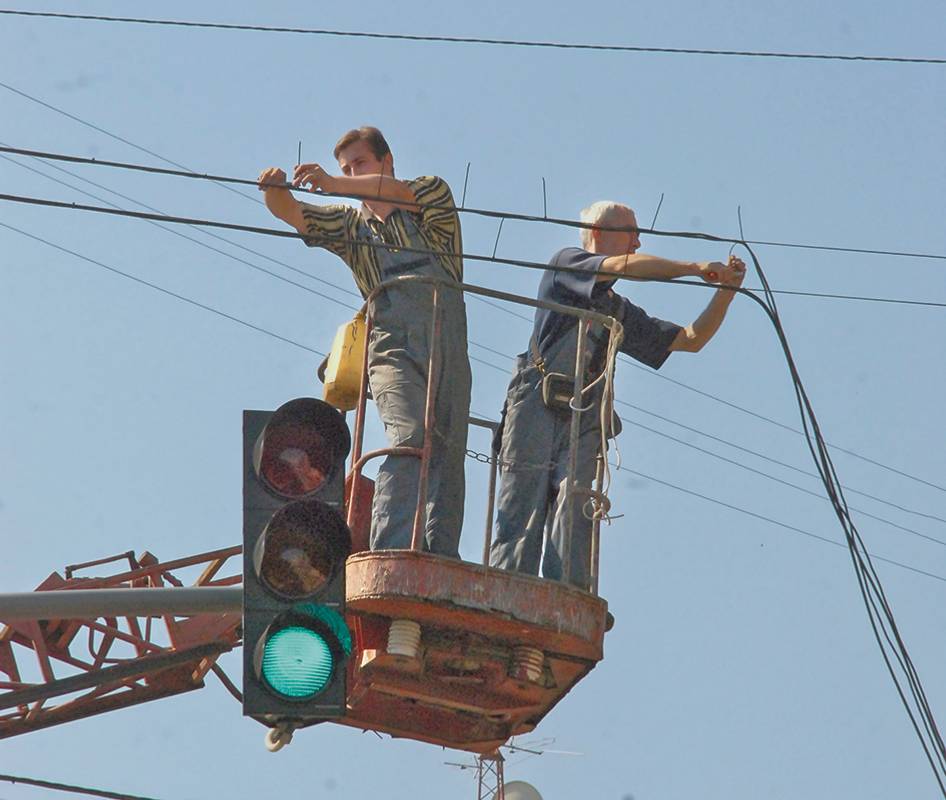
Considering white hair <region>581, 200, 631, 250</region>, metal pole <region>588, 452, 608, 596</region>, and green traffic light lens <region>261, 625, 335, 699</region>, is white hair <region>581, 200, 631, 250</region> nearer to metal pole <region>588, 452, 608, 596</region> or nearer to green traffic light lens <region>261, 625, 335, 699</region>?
metal pole <region>588, 452, 608, 596</region>

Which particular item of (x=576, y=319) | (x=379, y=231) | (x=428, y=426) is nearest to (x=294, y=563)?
(x=428, y=426)

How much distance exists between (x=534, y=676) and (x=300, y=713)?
3.42 meters

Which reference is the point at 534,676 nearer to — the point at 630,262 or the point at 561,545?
the point at 561,545

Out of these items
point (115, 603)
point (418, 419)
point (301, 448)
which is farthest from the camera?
point (418, 419)

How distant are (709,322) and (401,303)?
180cm

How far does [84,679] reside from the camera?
16859 mm

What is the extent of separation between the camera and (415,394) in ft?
34.2

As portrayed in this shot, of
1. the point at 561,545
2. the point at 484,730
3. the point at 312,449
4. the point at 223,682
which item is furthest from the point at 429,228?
the point at 223,682

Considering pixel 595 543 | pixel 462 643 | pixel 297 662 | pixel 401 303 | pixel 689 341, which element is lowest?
pixel 297 662

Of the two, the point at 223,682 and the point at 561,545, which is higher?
the point at 223,682

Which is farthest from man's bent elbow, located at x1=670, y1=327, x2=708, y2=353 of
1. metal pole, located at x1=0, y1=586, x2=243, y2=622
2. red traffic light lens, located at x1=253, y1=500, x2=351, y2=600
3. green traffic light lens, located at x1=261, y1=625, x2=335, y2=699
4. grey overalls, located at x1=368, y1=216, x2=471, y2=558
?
green traffic light lens, located at x1=261, y1=625, x2=335, y2=699

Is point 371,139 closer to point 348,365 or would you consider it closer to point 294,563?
point 348,365

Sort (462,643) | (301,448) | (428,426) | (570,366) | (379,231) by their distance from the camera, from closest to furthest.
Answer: (301,448) → (428,426) → (462,643) → (379,231) → (570,366)

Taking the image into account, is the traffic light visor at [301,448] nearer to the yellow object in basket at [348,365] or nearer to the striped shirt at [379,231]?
the striped shirt at [379,231]
